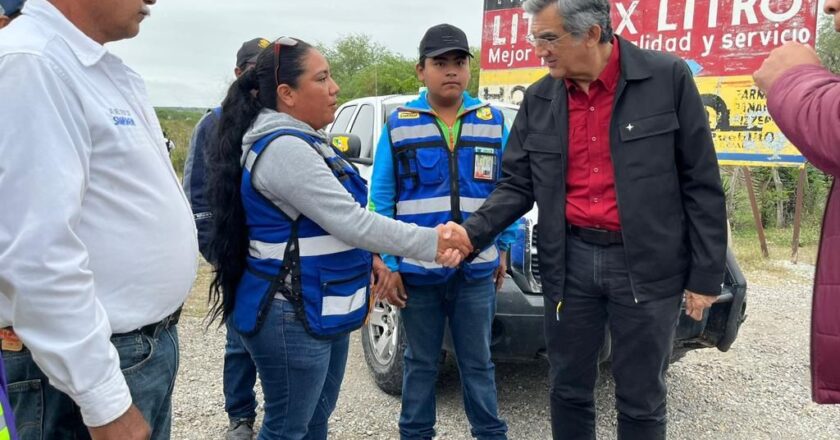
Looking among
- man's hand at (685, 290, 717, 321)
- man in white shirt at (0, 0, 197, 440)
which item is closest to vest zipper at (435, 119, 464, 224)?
man's hand at (685, 290, 717, 321)

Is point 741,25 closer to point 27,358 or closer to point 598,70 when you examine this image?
point 598,70

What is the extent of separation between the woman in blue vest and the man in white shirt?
1.52ft

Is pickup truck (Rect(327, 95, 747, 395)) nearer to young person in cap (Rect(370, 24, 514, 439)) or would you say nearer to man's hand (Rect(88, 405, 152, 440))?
young person in cap (Rect(370, 24, 514, 439))

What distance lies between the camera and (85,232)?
1.47 m

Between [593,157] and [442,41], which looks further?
[442,41]

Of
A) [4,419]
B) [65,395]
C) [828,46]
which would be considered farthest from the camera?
[828,46]

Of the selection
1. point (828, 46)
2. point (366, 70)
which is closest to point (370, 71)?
point (366, 70)

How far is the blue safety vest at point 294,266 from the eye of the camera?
223cm

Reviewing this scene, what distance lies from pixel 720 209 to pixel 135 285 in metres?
2.04

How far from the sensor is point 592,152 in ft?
8.39

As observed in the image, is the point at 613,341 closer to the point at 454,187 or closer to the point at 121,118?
the point at 454,187

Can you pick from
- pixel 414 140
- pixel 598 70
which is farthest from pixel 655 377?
A: pixel 414 140

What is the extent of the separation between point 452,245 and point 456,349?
637 mm

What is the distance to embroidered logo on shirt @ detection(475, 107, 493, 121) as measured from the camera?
315cm
